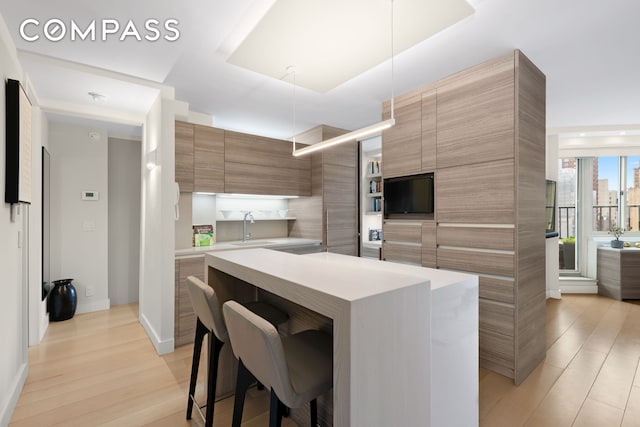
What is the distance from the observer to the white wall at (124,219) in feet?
14.1

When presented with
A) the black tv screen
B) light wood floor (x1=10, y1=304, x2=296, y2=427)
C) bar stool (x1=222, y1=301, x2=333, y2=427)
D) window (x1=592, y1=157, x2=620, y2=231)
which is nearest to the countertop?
light wood floor (x1=10, y1=304, x2=296, y2=427)

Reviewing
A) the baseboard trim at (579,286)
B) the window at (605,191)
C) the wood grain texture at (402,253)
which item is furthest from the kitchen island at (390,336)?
the window at (605,191)

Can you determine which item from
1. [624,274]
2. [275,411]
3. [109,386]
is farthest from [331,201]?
[624,274]

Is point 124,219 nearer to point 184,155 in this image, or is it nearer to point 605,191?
point 184,155

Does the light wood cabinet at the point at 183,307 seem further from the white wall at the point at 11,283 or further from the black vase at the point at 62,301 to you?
the black vase at the point at 62,301

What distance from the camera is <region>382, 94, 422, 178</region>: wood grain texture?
307 cm

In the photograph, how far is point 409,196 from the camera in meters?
3.18

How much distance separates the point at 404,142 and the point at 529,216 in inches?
52.8

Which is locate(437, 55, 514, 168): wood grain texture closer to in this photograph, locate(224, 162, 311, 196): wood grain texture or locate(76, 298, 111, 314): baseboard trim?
locate(224, 162, 311, 196): wood grain texture

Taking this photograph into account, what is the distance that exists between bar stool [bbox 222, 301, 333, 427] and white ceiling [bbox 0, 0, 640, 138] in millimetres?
1861

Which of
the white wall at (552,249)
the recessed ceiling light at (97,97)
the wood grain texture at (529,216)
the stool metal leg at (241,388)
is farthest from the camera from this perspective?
the white wall at (552,249)

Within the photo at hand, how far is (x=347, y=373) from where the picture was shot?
0.95m

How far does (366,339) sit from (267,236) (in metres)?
3.89

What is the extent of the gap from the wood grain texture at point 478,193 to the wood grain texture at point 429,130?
154 millimetres
